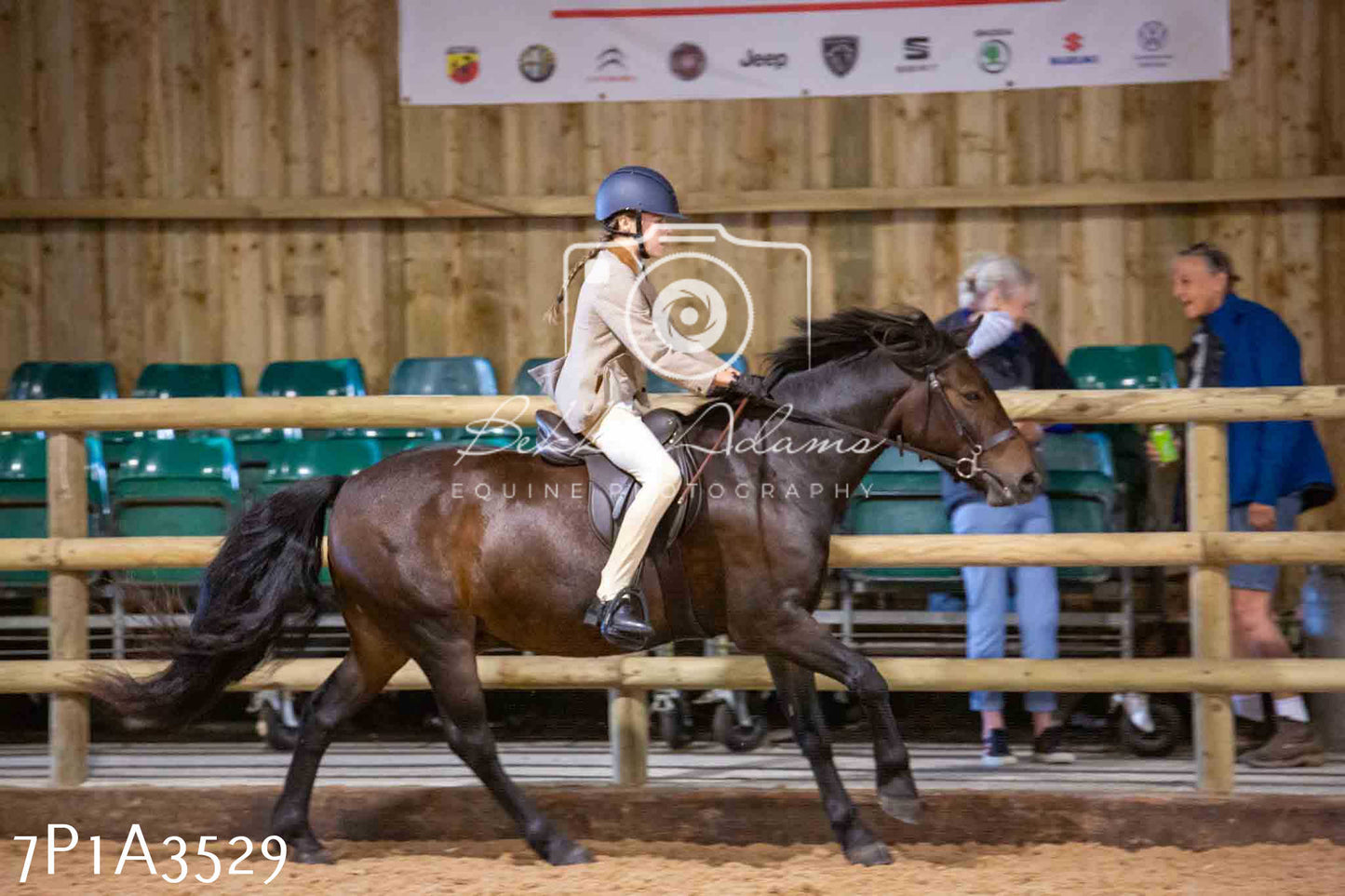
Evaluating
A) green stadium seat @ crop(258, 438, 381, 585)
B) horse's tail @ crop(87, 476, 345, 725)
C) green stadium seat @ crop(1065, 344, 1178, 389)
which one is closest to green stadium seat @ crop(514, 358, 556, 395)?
green stadium seat @ crop(258, 438, 381, 585)

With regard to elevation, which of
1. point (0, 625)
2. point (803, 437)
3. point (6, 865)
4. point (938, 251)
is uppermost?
point (938, 251)

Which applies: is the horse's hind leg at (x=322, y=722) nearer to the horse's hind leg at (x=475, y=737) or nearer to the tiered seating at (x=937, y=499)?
the horse's hind leg at (x=475, y=737)

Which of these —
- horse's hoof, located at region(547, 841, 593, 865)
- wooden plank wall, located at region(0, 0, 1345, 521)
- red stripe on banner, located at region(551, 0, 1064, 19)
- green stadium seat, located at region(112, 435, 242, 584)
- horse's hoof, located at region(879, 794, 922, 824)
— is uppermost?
red stripe on banner, located at region(551, 0, 1064, 19)

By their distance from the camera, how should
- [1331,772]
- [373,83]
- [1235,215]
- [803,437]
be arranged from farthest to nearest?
[373,83] → [1235,215] → [1331,772] → [803,437]

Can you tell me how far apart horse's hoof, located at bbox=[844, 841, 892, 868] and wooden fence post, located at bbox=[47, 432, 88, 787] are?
279cm

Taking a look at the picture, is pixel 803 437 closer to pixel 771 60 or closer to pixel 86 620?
pixel 86 620

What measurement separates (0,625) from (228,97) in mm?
4106

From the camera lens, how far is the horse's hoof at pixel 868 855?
4.58 metres

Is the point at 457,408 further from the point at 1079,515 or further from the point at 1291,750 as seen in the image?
the point at 1291,750

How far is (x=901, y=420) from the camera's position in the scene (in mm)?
4648

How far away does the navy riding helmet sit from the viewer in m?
4.57

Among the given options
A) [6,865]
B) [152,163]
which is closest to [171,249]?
[152,163]

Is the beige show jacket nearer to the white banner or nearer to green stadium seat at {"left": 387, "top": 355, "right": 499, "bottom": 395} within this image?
green stadium seat at {"left": 387, "top": 355, "right": 499, "bottom": 395}

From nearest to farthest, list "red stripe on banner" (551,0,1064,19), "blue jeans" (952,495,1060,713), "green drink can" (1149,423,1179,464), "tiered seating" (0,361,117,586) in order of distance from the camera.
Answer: "blue jeans" (952,495,1060,713) → "green drink can" (1149,423,1179,464) → "tiered seating" (0,361,117,586) → "red stripe on banner" (551,0,1064,19)
